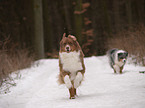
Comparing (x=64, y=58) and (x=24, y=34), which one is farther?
(x=24, y=34)

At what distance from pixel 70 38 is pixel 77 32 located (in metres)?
13.1

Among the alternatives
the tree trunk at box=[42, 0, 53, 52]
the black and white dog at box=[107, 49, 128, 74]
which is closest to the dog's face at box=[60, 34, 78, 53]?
the black and white dog at box=[107, 49, 128, 74]

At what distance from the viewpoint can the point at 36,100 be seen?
477cm

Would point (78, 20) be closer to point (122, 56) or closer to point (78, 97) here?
point (122, 56)

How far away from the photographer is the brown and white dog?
472 cm

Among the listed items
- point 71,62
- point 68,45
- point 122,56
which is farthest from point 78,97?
point 122,56

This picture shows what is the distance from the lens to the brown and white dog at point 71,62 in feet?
15.5

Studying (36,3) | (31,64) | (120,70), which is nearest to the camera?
(120,70)

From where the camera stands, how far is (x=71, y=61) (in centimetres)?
478

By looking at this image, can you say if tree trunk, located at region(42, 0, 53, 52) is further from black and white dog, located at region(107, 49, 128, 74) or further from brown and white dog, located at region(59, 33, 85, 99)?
brown and white dog, located at region(59, 33, 85, 99)

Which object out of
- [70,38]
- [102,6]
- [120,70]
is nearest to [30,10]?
[102,6]

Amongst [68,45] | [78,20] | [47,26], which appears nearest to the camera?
[68,45]

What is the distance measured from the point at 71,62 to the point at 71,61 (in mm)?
24

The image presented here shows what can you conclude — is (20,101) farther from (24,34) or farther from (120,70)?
(24,34)
